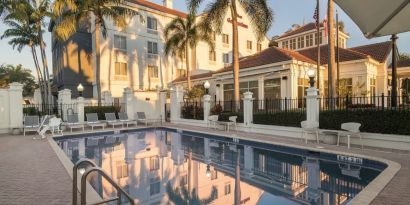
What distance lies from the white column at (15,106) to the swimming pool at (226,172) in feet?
18.4

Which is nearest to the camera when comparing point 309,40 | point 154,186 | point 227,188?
point 227,188

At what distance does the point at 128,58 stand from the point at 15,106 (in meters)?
17.7

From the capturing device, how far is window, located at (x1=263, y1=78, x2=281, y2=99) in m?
20.8

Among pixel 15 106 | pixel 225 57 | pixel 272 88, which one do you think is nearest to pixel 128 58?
pixel 225 57

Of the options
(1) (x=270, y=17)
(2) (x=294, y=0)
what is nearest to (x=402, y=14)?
(1) (x=270, y=17)

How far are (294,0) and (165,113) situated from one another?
17.9 m

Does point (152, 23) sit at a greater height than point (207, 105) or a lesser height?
greater

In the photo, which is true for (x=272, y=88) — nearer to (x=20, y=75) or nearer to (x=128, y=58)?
(x=128, y=58)

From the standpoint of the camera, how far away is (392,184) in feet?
20.5

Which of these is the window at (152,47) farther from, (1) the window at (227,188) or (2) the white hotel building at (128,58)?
(1) the window at (227,188)

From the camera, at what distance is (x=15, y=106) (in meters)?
17.3

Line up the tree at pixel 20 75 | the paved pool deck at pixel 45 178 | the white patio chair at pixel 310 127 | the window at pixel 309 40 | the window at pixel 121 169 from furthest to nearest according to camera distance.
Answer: the tree at pixel 20 75, the window at pixel 309 40, the white patio chair at pixel 310 127, the window at pixel 121 169, the paved pool deck at pixel 45 178

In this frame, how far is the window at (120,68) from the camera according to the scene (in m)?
32.7

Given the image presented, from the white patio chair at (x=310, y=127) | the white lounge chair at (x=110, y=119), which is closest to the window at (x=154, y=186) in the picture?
the white patio chair at (x=310, y=127)
